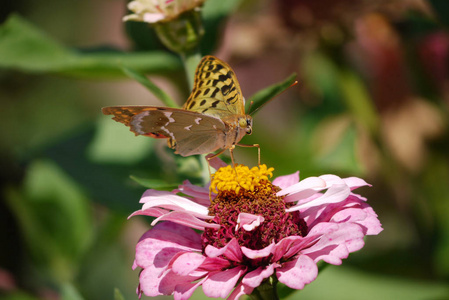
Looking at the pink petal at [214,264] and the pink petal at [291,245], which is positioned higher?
the pink petal at [291,245]

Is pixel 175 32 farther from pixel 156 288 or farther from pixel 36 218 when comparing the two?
pixel 36 218

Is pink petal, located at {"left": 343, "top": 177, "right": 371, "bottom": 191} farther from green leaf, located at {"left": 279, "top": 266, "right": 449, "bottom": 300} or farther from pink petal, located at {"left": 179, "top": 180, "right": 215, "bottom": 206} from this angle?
green leaf, located at {"left": 279, "top": 266, "right": 449, "bottom": 300}

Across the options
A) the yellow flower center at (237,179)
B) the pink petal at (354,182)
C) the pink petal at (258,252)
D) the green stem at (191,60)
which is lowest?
the pink petal at (258,252)

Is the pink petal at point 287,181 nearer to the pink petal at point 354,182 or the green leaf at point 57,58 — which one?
the pink petal at point 354,182

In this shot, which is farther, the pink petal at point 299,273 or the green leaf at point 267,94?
→ the green leaf at point 267,94

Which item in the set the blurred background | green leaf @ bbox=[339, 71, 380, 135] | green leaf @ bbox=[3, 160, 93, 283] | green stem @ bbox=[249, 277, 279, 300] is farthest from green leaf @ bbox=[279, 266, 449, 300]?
green stem @ bbox=[249, 277, 279, 300]

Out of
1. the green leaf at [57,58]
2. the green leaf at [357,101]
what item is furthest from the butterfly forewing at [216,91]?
the green leaf at [357,101]
